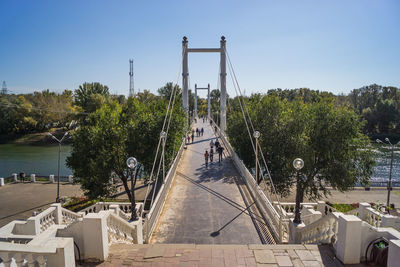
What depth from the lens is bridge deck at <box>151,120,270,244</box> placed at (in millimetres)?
8375

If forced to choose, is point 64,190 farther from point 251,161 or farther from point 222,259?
point 222,259

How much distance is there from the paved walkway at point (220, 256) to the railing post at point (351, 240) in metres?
0.24

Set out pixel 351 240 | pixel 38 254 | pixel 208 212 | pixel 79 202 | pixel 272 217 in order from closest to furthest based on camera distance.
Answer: pixel 38 254 < pixel 351 240 < pixel 272 217 < pixel 208 212 < pixel 79 202

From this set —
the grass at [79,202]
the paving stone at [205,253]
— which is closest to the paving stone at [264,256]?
the paving stone at [205,253]

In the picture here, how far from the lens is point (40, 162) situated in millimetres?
42656

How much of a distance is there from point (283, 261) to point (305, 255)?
0.58 meters

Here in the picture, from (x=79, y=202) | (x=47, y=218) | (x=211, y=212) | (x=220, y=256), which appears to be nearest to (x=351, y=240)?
(x=220, y=256)

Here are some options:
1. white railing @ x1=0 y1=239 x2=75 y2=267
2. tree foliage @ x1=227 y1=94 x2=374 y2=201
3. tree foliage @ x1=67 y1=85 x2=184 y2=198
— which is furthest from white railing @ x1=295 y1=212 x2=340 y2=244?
tree foliage @ x1=67 y1=85 x2=184 y2=198

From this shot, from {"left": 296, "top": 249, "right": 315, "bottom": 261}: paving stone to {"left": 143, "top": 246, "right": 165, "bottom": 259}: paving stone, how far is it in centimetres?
294

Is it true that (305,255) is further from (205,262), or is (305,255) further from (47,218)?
(47,218)

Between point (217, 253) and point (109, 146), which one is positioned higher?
point (109, 146)

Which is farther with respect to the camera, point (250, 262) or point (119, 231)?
point (119, 231)

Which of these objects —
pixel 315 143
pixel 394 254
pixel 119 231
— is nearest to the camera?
pixel 394 254

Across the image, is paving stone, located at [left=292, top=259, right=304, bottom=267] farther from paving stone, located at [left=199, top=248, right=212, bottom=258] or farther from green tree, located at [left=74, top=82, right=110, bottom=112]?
green tree, located at [left=74, top=82, right=110, bottom=112]
